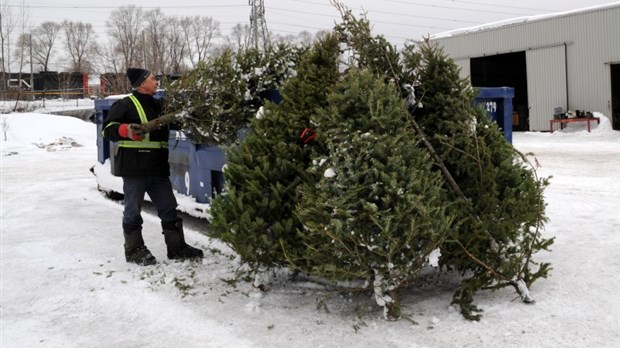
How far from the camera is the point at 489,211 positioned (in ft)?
12.2

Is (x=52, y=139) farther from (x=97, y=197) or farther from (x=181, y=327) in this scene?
(x=181, y=327)

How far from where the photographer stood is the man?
4.98 meters

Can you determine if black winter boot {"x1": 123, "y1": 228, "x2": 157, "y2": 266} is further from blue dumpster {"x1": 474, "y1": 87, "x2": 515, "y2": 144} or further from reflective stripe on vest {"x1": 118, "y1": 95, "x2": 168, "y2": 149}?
blue dumpster {"x1": 474, "y1": 87, "x2": 515, "y2": 144}

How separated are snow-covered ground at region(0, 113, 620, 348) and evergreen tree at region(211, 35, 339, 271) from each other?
44cm

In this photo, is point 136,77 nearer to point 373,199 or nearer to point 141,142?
point 141,142

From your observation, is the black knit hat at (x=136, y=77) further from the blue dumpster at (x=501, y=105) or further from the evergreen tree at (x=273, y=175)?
the blue dumpster at (x=501, y=105)

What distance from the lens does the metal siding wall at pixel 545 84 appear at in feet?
81.6

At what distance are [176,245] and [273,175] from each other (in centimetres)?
177

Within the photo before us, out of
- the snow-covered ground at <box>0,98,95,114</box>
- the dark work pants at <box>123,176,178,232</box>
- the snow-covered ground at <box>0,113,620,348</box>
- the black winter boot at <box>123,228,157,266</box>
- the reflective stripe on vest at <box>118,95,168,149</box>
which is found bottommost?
the snow-covered ground at <box>0,113,620,348</box>

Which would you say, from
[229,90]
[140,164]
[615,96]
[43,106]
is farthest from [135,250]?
[43,106]

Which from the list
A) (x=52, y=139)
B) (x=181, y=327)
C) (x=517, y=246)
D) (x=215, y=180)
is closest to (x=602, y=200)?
(x=517, y=246)

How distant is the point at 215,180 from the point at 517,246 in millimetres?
3004

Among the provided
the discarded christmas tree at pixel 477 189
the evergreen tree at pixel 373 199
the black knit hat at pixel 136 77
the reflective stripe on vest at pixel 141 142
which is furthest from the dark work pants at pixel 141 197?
the discarded christmas tree at pixel 477 189

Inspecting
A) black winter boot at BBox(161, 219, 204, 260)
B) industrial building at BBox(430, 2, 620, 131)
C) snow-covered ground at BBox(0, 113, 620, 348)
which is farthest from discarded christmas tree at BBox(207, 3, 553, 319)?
industrial building at BBox(430, 2, 620, 131)
